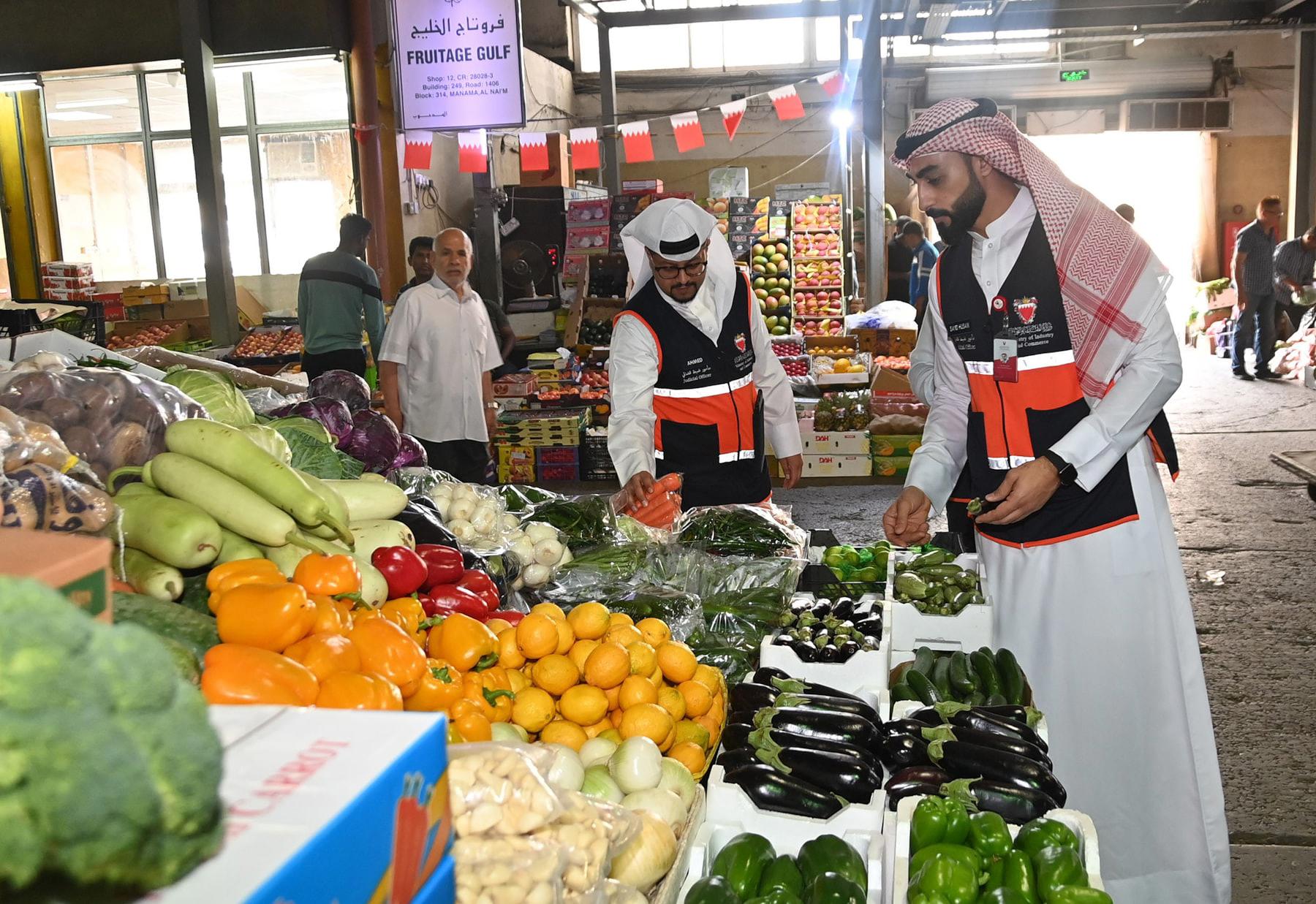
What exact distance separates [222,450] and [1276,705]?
445 centimetres

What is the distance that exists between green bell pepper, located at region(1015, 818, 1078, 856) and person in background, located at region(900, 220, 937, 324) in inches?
→ 385

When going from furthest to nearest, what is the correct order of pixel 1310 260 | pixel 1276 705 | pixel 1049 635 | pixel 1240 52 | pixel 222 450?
pixel 1240 52, pixel 1310 260, pixel 1276 705, pixel 1049 635, pixel 222 450

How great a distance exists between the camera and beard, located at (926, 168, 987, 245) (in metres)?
3.17

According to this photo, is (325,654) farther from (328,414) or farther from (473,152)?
(473,152)

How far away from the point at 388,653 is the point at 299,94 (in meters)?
15.1

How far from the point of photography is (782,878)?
1.90m

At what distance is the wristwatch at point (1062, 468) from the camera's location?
9.81 feet

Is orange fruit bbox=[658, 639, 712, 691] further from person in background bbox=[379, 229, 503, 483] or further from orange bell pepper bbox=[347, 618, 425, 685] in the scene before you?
person in background bbox=[379, 229, 503, 483]

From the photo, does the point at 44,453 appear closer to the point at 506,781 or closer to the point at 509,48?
the point at 506,781

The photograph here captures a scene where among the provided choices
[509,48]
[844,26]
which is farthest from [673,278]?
[844,26]

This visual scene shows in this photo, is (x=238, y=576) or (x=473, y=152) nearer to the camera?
(x=238, y=576)

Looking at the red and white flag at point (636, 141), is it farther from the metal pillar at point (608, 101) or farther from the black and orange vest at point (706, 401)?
the black and orange vest at point (706, 401)

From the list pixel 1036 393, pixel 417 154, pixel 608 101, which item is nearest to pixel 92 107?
pixel 608 101

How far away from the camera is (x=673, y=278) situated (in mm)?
4195
